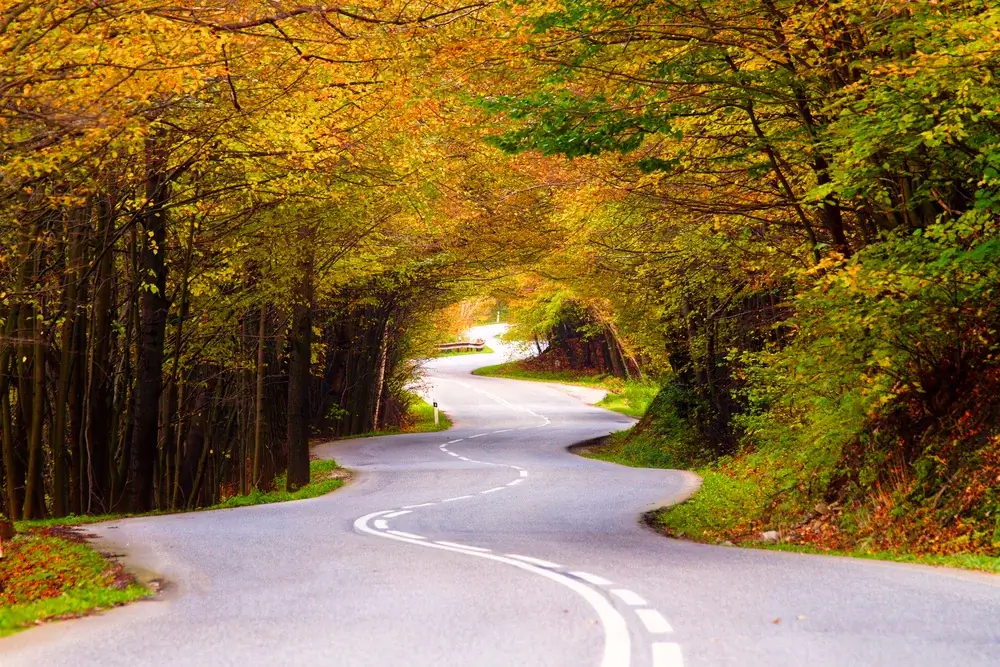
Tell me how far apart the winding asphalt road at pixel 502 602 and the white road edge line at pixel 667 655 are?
0.02 meters

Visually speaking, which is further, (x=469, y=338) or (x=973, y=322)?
(x=469, y=338)

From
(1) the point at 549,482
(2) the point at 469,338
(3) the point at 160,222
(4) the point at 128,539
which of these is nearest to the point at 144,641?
(4) the point at 128,539

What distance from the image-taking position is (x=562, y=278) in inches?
1099

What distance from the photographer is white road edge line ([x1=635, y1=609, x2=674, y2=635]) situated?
22.2ft

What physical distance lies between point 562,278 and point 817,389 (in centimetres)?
1438

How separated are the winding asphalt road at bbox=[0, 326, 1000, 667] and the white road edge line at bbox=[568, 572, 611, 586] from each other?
0.08 feet

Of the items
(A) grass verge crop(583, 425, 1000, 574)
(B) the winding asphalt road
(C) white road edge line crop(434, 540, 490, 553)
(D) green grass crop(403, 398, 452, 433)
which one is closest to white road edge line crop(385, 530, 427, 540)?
(B) the winding asphalt road

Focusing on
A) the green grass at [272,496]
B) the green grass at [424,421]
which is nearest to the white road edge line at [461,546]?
the green grass at [272,496]

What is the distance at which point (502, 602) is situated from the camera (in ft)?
26.7

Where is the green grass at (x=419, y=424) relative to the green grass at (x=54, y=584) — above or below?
below

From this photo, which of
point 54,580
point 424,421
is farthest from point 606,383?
point 54,580

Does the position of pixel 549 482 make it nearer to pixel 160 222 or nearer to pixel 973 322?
pixel 160 222

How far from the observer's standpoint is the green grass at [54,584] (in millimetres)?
8297

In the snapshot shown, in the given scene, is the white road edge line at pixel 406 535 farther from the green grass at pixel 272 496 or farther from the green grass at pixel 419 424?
the green grass at pixel 419 424
